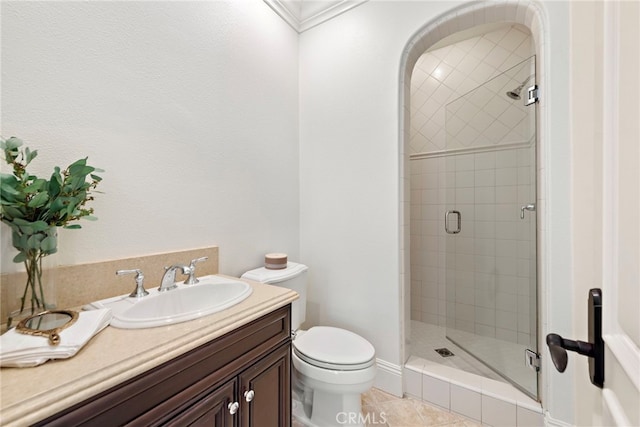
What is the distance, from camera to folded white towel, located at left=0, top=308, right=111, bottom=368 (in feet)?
1.85

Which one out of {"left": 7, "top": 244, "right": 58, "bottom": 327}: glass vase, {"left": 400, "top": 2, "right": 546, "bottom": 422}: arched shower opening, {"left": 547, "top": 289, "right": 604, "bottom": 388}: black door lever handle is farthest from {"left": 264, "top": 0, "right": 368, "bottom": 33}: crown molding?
{"left": 547, "top": 289, "right": 604, "bottom": 388}: black door lever handle

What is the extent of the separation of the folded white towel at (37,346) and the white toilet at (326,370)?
81cm

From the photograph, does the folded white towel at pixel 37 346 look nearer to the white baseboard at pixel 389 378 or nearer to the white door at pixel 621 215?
the white door at pixel 621 215

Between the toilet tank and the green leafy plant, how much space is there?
825 millimetres

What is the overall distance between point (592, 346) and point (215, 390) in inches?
35.7

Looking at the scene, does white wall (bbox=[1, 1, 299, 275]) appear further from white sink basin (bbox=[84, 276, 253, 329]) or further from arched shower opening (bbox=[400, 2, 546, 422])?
arched shower opening (bbox=[400, 2, 546, 422])

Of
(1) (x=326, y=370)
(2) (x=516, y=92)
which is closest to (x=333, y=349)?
(1) (x=326, y=370)

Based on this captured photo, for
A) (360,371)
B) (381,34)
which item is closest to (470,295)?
(360,371)

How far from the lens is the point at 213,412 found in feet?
2.60

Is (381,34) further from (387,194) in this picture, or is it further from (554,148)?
(554,148)

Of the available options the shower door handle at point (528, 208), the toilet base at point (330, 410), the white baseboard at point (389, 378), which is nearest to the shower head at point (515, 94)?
the shower door handle at point (528, 208)

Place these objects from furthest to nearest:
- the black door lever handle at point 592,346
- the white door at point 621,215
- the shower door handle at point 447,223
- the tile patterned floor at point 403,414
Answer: the shower door handle at point 447,223
the tile patterned floor at point 403,414
the black door lever handle at point 592,346
the white door at point 621,215

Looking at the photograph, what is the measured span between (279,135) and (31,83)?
1213mm

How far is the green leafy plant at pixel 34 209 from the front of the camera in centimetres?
72
